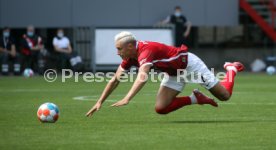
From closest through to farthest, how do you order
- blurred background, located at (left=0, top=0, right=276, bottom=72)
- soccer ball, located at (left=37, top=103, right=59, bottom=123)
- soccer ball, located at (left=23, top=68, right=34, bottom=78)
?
soccer ball, located at (left=37, top=103, right=59, bottom=123), soccer ball, located at (left=23, top=68, right=34, bottom=78), blurred background, located at (left=0, top=0, right=276, bottom=72)

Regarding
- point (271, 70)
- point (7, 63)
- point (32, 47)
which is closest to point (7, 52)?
point (7, 63)

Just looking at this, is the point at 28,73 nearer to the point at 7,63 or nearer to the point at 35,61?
the point at 7,63

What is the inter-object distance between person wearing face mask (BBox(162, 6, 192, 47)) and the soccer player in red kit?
19.9 meters

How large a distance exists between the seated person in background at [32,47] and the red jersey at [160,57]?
66.7ft

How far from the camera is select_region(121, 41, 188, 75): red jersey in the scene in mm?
12461

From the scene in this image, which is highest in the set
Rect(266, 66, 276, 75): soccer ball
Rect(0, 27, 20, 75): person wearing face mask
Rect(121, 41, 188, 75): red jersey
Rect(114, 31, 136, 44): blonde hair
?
Rect(114, 31, 136, 44): blonde hair

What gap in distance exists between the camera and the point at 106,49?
3334 cm

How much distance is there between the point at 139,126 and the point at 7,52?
2130cm

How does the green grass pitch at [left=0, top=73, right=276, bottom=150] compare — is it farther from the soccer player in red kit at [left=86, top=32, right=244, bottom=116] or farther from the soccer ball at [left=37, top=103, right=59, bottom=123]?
the soccer player in red kit at [left=86, top=32, right=244, bottom=116]

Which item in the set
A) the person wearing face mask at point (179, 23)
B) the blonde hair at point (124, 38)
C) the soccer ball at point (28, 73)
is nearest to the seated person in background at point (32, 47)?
the soccer ball at point (28, 73)

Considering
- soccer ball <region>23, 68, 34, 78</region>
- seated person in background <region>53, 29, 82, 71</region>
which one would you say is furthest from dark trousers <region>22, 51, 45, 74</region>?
soccer ball <region>23, 68, 34, 78</region>

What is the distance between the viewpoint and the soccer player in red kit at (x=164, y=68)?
488 inches

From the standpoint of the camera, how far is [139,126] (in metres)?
12.6

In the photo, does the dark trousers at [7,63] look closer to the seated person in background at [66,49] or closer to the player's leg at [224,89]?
the seated person in background at [66,49]
